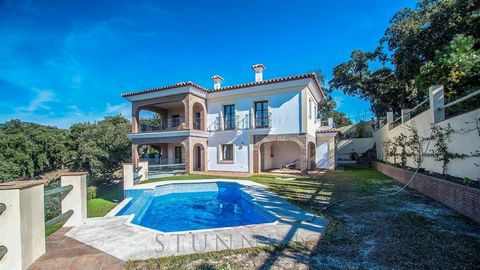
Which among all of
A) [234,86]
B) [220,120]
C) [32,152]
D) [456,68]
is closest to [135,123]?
[220,120]

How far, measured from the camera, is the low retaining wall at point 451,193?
535 cm

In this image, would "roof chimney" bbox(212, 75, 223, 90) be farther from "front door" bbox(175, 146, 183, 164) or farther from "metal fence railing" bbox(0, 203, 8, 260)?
"metal fence railing" bbox(0, 203, 8, 260)

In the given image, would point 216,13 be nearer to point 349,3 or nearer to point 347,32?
point 349,3

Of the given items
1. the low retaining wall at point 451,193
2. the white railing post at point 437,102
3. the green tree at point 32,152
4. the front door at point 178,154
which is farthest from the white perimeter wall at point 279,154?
the green tree at point 32,152

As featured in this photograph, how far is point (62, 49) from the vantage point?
17703 millimetres

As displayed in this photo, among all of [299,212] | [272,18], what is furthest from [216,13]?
[299,212]

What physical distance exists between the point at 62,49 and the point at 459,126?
77.4 ft

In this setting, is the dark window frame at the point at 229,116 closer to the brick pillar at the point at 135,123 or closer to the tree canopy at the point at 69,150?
the brick pillar at the point at 135,123

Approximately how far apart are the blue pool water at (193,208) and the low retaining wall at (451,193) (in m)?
4.62

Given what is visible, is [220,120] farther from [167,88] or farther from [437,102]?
[437,102]

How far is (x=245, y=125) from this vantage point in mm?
17703

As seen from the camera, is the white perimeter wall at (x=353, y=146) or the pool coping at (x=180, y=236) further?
the white perimeter wall at (x=353, y=146)

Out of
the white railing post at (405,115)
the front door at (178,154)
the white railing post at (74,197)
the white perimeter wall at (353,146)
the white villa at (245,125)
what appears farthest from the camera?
the white perimeter wall at (353,146)

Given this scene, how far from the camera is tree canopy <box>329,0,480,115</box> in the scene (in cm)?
945
